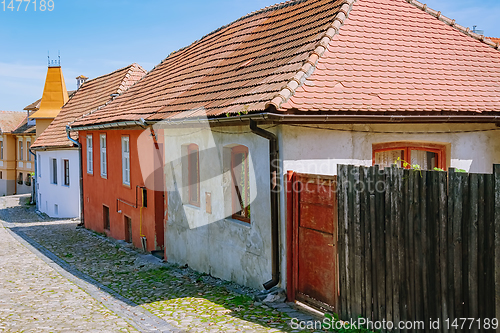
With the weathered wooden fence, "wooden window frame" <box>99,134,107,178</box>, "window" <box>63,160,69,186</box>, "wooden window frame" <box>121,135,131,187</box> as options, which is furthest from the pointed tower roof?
the weathered wooden fence

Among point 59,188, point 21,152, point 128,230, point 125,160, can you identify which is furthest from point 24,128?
point 125,160

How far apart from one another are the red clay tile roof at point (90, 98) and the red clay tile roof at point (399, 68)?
13459 mm

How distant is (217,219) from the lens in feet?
32.6

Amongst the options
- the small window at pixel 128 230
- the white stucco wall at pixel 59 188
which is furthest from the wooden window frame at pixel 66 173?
the small window at pixel 128 230

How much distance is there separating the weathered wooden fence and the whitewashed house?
54.2ft

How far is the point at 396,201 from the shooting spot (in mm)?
5652

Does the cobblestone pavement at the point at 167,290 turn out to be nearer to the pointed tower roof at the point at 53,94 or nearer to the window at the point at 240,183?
the window at the point at 240,183

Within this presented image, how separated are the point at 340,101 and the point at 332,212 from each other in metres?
1.95

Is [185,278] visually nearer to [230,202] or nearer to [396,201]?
[230,202]

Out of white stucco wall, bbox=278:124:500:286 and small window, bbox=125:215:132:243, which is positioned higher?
white stucco wall, bbox=278:124:500:286

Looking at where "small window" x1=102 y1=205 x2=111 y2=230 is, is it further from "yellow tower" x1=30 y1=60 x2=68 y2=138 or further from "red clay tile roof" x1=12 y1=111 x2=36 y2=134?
"red clay tile roof" x1=12 y1=111 x2=36 y2=134

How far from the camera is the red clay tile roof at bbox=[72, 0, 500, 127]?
810 cm

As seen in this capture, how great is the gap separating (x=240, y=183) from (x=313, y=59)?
2618mm

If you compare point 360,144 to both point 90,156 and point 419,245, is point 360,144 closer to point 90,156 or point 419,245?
point 419,245
